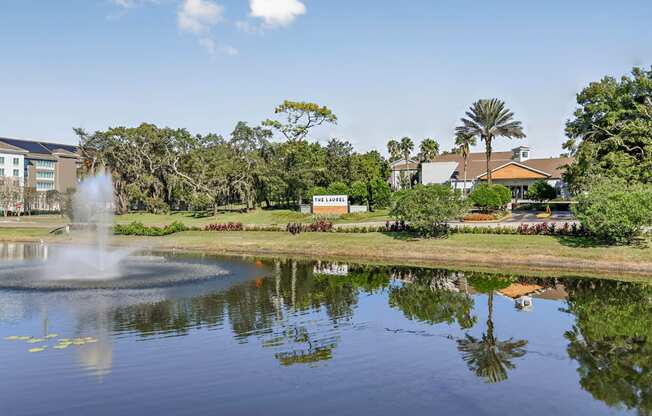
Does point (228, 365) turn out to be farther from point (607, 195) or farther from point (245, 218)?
point (245, 218)

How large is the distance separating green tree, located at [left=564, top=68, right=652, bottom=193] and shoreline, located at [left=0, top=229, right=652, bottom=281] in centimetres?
1425

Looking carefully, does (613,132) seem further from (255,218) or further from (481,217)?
(255,218)

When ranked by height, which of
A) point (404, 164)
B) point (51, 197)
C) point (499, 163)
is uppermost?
point (404, 164)

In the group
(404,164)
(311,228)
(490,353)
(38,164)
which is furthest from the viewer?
(404,164)

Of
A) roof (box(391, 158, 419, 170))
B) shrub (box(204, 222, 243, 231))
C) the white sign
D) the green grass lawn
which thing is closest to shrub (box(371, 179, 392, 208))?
the green grass lawn

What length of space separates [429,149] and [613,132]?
5182 cm

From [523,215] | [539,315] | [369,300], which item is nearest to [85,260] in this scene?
[369,300]

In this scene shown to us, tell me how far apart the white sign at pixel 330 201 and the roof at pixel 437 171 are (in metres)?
29.6

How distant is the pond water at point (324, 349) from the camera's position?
14648 millimetres

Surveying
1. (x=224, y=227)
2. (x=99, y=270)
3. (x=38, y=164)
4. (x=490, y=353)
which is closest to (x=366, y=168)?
(x=224, y=227)

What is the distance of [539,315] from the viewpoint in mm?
24922

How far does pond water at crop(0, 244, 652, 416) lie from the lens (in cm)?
1465

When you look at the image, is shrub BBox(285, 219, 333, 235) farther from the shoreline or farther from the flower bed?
the flower bed

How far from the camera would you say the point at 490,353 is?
19.2 metres
